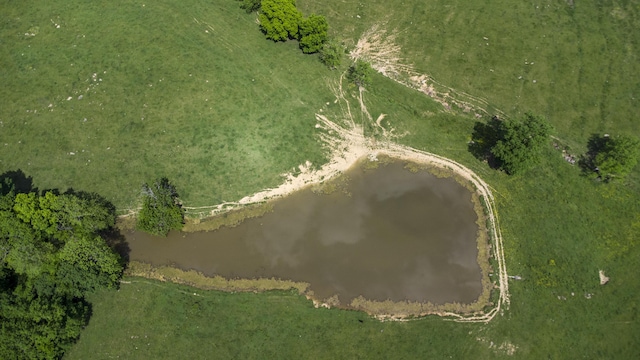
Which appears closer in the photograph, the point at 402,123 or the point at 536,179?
the point at 536,179

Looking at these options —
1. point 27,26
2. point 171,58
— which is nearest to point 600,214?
point 171,58

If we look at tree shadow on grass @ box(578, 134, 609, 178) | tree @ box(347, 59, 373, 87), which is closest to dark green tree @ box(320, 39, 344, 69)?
tree @ box(347, 59, 373, 87)

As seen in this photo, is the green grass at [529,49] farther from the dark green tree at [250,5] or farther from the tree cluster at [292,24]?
the dark green tree at [250,5]

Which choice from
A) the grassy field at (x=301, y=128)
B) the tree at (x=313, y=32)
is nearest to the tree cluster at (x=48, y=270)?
the grassy field at (x=301, y=128)

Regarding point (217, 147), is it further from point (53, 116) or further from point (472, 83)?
point (472, 83)

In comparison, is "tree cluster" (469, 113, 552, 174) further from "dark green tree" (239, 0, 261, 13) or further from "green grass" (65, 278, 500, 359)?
"dark green tree" (239, 0, 261, 13)

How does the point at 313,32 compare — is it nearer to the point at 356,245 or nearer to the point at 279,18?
the point at 279,18
